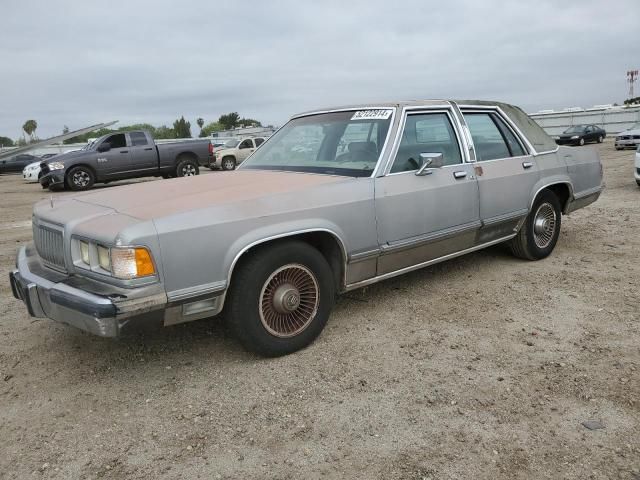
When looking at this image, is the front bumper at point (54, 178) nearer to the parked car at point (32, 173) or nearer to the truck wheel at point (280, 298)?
the parked car at point (32, 173)

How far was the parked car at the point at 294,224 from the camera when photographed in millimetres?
2805

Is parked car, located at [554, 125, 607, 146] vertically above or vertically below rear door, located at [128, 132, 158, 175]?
below

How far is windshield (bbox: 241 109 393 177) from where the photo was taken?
3.89 m

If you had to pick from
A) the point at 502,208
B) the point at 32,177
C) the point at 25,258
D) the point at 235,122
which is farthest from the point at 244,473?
the point at 235,122

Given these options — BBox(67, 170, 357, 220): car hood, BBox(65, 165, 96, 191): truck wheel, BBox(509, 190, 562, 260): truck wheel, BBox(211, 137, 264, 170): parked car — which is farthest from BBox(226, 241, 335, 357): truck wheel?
BBox(211, 137, 264, 170): parked car

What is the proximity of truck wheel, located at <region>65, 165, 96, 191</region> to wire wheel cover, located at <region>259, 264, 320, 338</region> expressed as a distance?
13.4 meters

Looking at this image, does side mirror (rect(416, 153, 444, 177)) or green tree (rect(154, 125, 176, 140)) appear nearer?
side mirror (rect(416, 153, 444, 177))

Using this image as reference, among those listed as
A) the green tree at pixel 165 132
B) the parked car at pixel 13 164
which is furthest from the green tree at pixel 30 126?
the parked car at pixel 13 164

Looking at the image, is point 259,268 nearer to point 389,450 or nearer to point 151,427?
point 151,427

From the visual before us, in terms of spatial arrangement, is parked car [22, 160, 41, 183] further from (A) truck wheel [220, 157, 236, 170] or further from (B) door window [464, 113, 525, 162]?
(B) door window [464, 113, 525, 162]

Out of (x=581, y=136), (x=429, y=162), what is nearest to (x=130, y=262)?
(x=429, y=162)

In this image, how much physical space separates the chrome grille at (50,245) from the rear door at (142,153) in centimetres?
1285

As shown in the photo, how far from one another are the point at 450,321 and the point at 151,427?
2.24m

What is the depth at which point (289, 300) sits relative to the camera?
3.27m
